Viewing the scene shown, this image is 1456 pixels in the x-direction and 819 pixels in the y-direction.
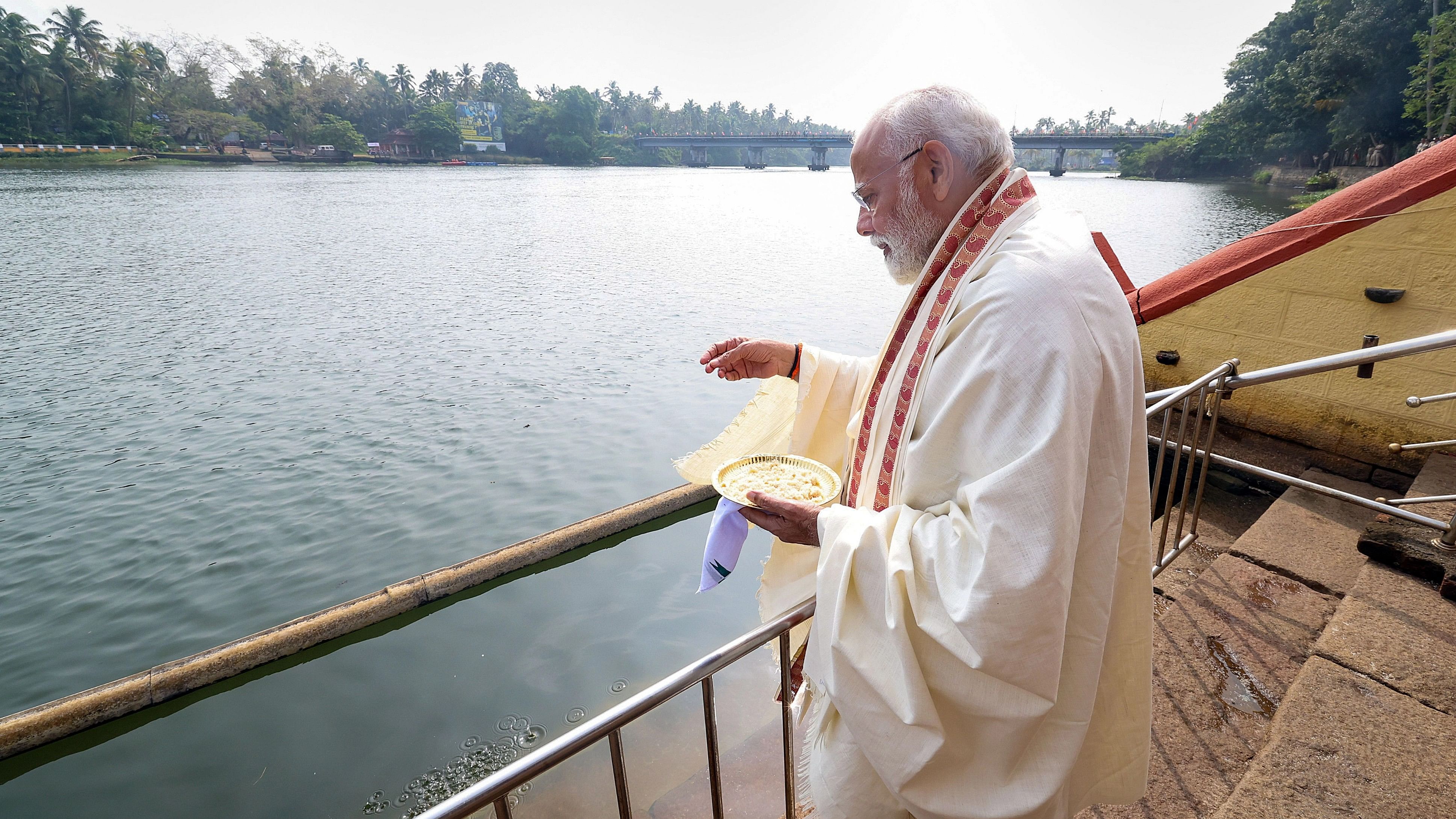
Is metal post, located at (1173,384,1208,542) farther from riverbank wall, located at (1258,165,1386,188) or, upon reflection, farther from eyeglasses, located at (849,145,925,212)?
riverbank wall, located at (1258,165,1386,188)

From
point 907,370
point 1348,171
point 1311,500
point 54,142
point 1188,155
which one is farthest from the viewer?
point 1188,155

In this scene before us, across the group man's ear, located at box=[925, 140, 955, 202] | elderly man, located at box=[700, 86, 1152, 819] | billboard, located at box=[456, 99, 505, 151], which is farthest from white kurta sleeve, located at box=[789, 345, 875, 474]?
billboard, located at box=[456, 99, 505, 151]

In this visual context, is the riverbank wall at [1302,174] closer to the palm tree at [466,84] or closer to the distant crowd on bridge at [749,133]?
the distant crowd on bridge at [749,133]

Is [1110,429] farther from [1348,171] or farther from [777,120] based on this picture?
[777,120]

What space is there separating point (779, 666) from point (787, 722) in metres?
0.18

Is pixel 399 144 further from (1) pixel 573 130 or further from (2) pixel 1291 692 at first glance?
(2) pixel 1291 692

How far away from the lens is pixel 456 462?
8.57 metres

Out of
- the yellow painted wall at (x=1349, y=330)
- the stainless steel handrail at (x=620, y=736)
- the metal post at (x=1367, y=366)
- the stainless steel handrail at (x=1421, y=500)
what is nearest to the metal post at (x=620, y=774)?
the stainless steel handrail at (x=620, y=736)

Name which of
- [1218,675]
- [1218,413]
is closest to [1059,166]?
[1218,413]

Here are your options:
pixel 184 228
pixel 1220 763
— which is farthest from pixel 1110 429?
pixel 184 228

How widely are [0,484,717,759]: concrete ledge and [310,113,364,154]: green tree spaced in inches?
3026

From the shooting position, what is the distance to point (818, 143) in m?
73.8

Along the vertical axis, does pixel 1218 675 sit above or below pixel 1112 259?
below

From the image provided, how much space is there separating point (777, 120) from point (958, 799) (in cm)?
16181
